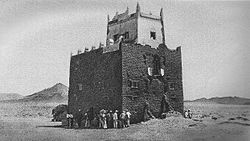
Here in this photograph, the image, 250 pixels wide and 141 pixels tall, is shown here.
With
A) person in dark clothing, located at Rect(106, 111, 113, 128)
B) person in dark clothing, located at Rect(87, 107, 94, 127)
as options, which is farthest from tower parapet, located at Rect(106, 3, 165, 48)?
person in dark clothing, located at Rect(106, 111, 113, 128)

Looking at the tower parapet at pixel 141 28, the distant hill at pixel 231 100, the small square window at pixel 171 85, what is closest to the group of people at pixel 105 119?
the small square window at pixel 171 85

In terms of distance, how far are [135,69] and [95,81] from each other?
3.19ft

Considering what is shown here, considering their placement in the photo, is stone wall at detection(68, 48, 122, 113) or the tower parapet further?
the tower parapet

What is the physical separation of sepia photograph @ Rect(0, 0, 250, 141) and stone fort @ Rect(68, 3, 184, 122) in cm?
Answer: 2

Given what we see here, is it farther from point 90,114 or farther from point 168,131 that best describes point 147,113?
point 168,131

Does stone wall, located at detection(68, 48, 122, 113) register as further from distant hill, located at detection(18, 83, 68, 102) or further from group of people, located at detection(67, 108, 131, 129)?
distant hill, located at detection(18, 83, 68, 102)

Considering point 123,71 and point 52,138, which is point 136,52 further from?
point 52,138

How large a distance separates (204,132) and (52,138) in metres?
2.36

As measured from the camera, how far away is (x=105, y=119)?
20.7 feet

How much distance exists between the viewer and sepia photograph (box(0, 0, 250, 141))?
16.0 feet

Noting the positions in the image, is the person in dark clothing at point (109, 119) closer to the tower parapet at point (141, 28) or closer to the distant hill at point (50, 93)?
the distant hill at point (50, 93)

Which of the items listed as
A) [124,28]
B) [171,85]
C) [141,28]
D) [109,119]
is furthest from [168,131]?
[124,28]

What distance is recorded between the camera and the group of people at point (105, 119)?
6232mm

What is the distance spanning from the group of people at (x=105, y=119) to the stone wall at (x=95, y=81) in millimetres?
164
